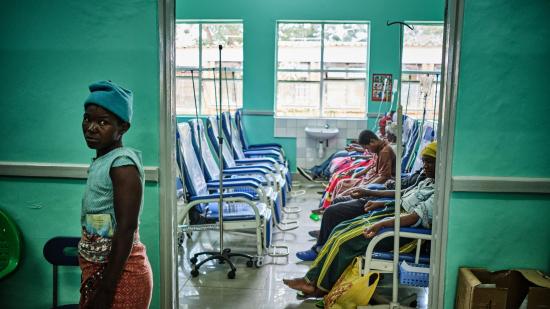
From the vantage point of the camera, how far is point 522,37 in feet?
7.37

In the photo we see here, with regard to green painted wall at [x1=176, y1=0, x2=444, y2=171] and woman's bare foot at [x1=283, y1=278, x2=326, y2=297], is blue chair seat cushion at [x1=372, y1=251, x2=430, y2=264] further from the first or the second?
green painted wall at [x1=176, y1=0, x2=444, y2=171]

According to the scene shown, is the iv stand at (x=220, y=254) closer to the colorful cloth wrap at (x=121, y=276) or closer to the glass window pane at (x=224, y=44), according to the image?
the colorful cloth wrap at (x=121, y=276)

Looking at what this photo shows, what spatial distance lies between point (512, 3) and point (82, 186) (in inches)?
86.4

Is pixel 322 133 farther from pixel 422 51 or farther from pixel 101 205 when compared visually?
pixel 101 205

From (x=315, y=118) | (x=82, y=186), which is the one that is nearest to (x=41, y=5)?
(x=82, y=186)

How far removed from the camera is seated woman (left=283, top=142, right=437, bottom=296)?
9.56 ft

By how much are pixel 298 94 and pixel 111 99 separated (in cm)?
642

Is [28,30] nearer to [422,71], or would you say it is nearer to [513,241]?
[513,241]

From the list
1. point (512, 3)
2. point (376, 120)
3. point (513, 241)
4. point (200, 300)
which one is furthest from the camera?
point (376, 120)

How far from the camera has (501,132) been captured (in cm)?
231

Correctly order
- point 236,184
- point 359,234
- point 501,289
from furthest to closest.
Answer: point 236,184 → point 359,234 → point 501,289

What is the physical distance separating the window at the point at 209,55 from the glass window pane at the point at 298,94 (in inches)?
26.1

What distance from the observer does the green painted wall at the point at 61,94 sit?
238cm

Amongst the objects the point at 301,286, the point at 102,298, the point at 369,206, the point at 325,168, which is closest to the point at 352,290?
the point at 301,286
